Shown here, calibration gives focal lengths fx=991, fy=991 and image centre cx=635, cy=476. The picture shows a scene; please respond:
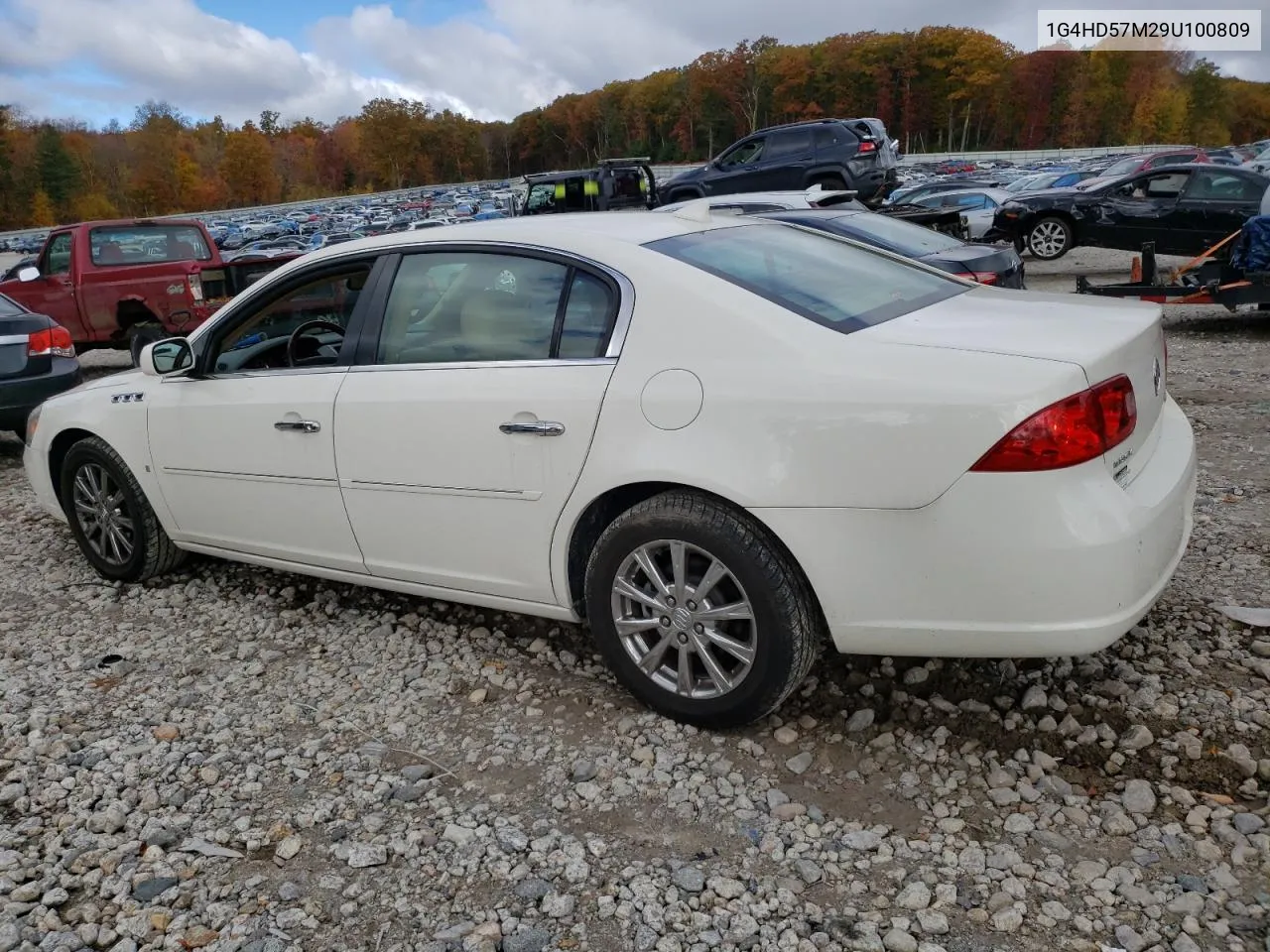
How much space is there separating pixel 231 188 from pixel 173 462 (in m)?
125

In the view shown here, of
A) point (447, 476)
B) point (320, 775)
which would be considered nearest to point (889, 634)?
point (447, 476)

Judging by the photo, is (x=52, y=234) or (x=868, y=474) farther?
(x=52, y=234)

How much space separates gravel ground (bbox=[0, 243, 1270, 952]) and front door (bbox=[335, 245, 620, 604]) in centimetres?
52

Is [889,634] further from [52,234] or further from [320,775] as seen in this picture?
[52,234]

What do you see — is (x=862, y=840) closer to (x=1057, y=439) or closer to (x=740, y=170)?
(x=1057, y=439)

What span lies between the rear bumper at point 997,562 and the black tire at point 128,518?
3.18 m

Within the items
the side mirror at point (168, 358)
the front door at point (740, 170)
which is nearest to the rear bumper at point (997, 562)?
the side mirror at point (168, 358)

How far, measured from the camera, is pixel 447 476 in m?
3.35

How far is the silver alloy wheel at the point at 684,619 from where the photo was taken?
9.57 ft

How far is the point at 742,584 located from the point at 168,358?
276cm

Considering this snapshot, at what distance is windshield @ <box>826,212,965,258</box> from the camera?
7855 millimetres

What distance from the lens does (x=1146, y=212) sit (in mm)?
13758

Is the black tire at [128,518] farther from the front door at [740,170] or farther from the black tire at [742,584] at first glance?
the front door at [740,170]

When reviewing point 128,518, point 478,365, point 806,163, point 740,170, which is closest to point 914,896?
point 478,365
